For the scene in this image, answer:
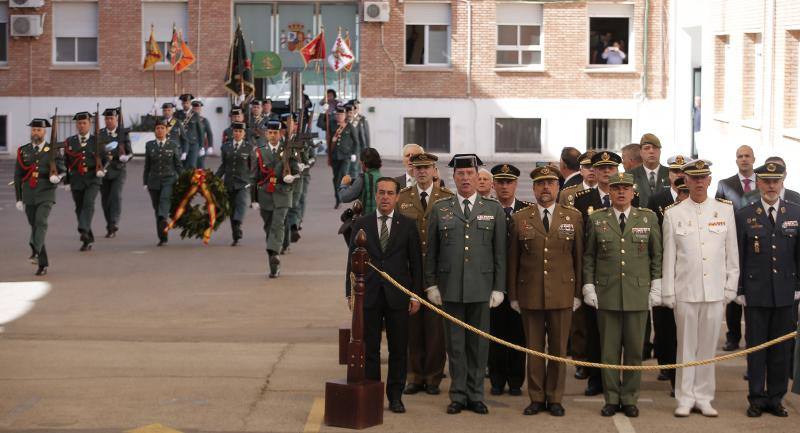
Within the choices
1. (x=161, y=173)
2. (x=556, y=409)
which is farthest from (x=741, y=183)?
(x=161, y=173)

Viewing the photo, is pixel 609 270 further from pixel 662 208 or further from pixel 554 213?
pixel 662 208

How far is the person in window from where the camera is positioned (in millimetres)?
39406

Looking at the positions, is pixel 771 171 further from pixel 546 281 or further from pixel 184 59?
pixel 184 59

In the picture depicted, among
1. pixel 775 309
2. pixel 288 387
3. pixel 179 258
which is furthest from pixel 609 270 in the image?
pixel 179 258

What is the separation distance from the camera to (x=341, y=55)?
36969 mm

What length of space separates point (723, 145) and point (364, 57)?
44.9 feet

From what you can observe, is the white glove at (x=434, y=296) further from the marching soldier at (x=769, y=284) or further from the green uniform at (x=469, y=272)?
the marching soldier at (x=769, y=284)

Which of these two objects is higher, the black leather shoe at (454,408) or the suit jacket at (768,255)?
the suit jacket at (768,255)

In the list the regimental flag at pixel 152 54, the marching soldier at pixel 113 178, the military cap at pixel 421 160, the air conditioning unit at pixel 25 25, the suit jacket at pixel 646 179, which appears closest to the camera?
the military cap at pixel 421 160

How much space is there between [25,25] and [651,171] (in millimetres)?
28680

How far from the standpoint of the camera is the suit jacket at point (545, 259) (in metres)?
11.1

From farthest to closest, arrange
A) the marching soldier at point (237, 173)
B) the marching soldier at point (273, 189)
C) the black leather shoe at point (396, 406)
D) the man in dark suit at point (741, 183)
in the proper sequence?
the marching soldier at point (237, 173) < the marching soldier at point (273, 189) < the man in dark suit at point (741, 183) < the black leather shoe at point (396, 406)

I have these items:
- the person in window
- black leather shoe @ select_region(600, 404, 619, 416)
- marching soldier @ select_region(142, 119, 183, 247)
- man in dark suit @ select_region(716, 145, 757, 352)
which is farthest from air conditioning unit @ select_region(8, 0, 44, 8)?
black leather shoe @ select_region(600, 404, 619, 416)

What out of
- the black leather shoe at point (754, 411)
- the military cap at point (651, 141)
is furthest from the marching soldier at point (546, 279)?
the military cap at point (651, 141)
